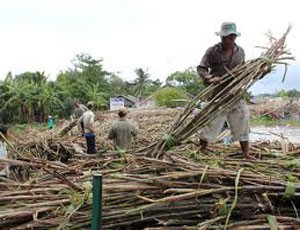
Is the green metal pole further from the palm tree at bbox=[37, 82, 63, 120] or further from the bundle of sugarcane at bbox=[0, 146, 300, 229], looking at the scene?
the palm tree at bbox=[37, 82, 63, 120]

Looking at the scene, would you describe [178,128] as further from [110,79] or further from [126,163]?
[110,79]

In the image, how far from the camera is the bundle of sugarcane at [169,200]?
8.74 ft

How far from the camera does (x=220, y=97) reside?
3.51 meters

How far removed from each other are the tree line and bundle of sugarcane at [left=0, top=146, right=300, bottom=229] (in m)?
→ 27.8

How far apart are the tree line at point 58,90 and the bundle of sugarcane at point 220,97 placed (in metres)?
27.1

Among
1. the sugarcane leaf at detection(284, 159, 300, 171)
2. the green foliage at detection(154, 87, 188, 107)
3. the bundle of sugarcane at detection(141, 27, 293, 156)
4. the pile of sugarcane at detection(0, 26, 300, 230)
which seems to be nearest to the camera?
the pile of sugarcane at detection(0, 26, 300, 230)

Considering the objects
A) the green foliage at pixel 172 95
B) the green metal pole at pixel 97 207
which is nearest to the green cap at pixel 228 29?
the green foliage at pixel 172 95

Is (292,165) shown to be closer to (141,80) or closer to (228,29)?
(228,29)

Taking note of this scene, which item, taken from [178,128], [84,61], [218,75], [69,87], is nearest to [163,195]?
[178,128]

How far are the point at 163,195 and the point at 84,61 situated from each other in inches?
2232

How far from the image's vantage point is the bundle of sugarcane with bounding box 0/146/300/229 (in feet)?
8.74

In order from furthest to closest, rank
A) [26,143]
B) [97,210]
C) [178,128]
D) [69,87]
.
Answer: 1. [69,87]
2. [26,143]
3. [178,128]
4. [97,210]

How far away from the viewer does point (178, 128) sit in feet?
11.7

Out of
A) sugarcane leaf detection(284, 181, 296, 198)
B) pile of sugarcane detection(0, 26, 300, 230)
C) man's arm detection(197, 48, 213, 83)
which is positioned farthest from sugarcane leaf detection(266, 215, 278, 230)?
man's arm detection(197, 48, 213, 83)
